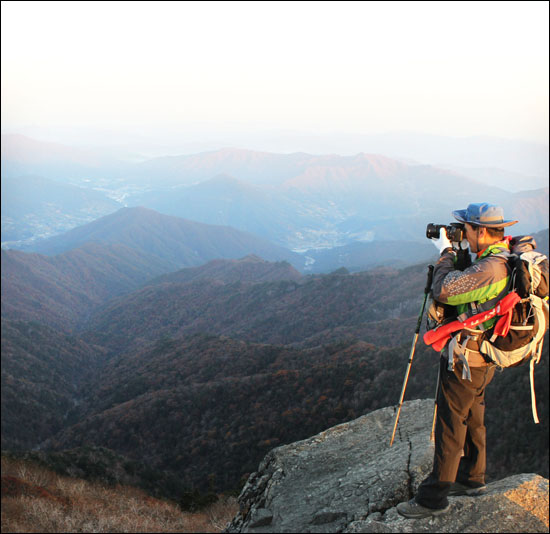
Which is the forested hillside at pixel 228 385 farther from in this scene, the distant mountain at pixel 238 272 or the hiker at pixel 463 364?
the distant mountain at pixel 238 272

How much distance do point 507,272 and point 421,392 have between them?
19.7 m

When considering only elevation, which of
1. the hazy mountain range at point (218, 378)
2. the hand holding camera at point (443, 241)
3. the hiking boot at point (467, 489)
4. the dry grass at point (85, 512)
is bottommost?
the hazy mountain range at point (218, 378)

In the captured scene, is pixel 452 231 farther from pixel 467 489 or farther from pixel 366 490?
pixel 366 490

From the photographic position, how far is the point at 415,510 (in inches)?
176

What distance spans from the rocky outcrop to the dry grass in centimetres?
453

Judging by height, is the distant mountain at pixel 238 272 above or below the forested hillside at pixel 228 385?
below

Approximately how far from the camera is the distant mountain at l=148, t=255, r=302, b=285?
136000mm

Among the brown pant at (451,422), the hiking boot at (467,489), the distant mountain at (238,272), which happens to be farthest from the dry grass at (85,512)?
the distant mountain at (238,272)

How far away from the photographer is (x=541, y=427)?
15469 millimetres

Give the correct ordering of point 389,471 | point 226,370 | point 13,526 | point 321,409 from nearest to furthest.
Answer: point 389,471, point 13,526, point 321,409, point 226,370

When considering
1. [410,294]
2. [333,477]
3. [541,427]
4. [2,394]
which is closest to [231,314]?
[410,294]

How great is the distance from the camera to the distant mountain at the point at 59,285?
415 feet

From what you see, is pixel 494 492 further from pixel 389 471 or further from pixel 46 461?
pixel 46 461

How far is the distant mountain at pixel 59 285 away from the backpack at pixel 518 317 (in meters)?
127
